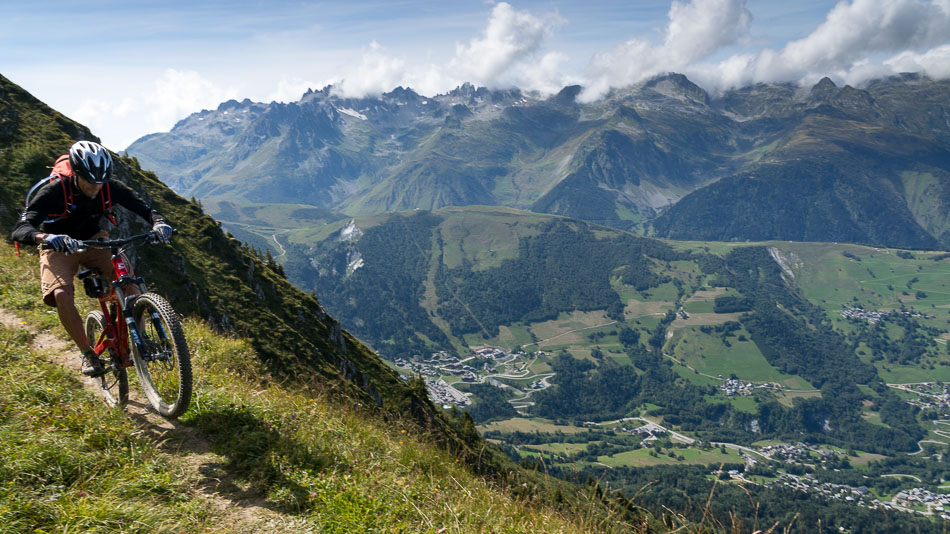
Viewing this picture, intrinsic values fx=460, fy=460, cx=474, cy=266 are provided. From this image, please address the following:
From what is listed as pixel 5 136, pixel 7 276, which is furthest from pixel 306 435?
pixel 5 136

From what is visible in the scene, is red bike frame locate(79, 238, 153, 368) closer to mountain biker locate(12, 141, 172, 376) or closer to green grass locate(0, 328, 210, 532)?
mountain biker locate(12, 141, 172, 376)

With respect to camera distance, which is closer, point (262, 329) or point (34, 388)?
point (34, 388)

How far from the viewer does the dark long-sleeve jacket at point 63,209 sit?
8.15 meters

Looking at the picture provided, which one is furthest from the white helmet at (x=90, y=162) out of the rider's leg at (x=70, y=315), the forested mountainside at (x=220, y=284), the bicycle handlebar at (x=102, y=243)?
the forested mountainside at (x=220, y=284)

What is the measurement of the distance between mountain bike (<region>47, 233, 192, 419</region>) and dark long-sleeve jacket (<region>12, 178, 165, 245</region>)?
28.3 inches

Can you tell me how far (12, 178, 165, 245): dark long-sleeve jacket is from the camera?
815 cm

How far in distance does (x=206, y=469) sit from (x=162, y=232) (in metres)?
4.99

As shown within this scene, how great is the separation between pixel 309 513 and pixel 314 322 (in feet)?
A: 191

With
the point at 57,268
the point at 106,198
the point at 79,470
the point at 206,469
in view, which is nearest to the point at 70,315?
the point at 57,268

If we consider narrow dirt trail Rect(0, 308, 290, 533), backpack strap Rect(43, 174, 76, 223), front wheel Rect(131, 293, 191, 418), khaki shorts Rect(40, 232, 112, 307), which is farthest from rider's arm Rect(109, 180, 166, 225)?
narrow dirt trail Rect(0, 308, 290, 533)

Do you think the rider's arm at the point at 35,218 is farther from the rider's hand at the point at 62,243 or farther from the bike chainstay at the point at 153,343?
the bike chainstay at the point at 153,343

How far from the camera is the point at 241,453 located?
7.49 metres

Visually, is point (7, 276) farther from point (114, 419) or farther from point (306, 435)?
point (306, 435)

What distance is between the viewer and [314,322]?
61.2m
